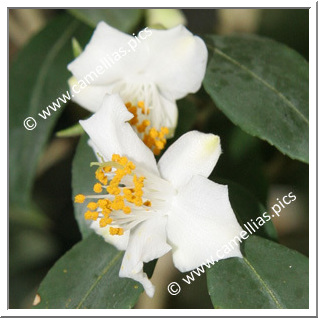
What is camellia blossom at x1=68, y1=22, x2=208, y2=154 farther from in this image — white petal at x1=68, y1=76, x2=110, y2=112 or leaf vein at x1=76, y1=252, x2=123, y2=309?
leaf vein at x1=76, y1=252, x2=123, y2=309

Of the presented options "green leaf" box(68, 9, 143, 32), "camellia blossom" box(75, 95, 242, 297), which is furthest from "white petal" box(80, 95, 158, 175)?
"green leaf" box(68, 9, 143, 32)

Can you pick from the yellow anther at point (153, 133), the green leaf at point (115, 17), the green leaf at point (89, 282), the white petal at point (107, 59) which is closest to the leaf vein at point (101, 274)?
the green leaf at point (89, 282)

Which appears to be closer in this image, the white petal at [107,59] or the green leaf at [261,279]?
the green leaf at [261,279]

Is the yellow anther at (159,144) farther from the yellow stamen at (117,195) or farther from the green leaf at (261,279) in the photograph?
the green leaf at (261,279)

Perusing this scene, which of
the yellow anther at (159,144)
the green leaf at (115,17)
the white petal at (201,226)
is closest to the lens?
the white petal at (201,226)

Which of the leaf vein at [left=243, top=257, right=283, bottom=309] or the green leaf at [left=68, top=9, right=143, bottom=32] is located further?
the green leaf at [left=68, top=9, right=143, bottom=32]

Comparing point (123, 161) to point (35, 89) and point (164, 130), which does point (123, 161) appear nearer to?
point (164, 130)

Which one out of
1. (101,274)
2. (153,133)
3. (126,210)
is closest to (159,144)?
(153,133)
